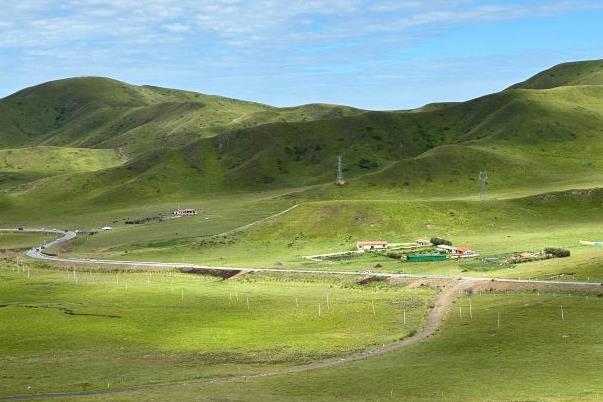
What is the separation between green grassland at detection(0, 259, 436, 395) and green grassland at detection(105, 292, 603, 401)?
220 inches

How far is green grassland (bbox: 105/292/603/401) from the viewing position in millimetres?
65750

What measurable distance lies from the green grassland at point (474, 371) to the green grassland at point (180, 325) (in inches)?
220

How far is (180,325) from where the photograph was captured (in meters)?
101

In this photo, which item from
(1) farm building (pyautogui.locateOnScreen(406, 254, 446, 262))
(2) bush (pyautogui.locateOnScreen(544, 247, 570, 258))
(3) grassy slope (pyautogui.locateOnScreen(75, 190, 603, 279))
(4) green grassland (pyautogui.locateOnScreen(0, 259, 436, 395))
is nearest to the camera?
(4) green grassland (pyautogui.locateOnScreen(0, 259, 436, 395))

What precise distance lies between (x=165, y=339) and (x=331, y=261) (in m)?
63.2

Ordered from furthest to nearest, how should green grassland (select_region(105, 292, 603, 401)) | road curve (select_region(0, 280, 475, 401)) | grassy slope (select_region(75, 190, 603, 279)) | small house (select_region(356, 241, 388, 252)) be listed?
grassy slope (select_region(75, 190, 603, 279)) → small house (select_region(356, 241, 388, 252)) → road curve (select_region(0, 280, 475, 401)) → green grassland (select_region(105, 292, 603, 401))

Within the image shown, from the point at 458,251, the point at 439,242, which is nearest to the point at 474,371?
the point at 458,251

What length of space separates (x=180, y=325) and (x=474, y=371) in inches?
1573

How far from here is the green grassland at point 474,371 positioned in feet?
216

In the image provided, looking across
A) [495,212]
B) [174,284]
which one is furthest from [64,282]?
[495,212]

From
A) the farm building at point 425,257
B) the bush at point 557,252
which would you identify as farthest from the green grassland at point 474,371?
the farm building at point 425,257

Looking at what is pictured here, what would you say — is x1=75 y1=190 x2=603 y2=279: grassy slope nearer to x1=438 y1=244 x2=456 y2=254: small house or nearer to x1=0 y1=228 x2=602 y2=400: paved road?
x1=438 y1=244 x2=456 y2=254: small house

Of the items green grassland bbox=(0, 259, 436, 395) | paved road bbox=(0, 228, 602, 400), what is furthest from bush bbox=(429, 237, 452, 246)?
green grassland bbox=(0, 259, 436, 395)

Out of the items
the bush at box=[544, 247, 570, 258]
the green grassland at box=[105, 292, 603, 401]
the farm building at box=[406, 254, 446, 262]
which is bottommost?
the green grassland at box=[105, 292, 603, 401]
